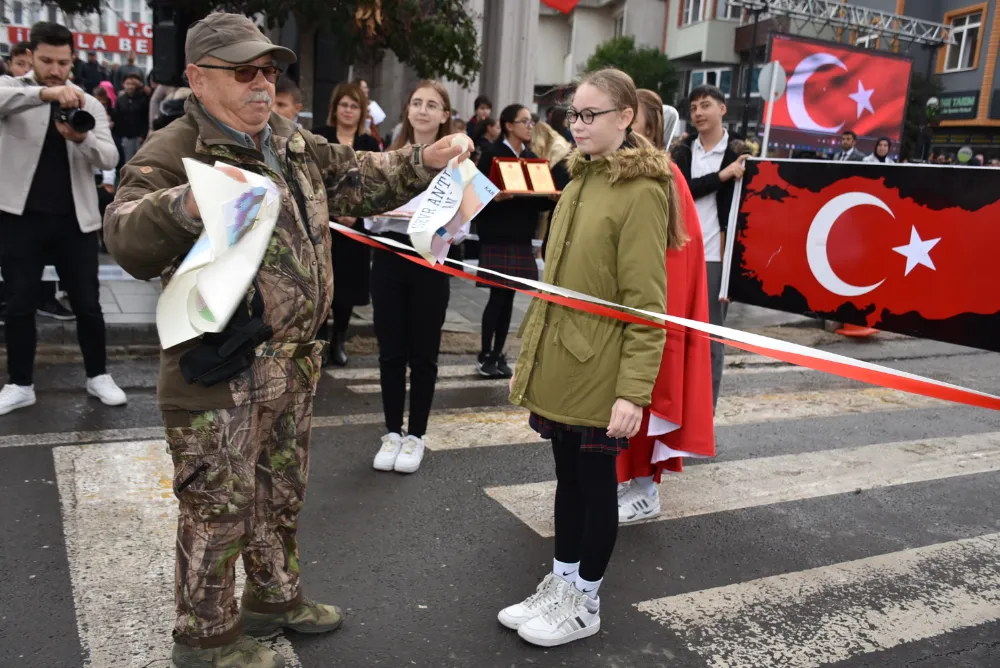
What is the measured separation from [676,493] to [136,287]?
5953 millimetres

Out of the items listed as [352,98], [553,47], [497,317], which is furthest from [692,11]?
[352,98]

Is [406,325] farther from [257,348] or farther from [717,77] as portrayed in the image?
[717,77]

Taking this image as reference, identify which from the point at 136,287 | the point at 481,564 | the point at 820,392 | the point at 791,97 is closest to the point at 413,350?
the point at 481,564

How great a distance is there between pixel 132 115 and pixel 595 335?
433 inches

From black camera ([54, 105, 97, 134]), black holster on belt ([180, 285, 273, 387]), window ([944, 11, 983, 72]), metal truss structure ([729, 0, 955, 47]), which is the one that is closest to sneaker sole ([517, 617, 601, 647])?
black holster on belt ([180, 285, 273, 387])

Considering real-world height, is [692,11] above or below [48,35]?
above

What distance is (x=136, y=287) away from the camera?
8.37 meters

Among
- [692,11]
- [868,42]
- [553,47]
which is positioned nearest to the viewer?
[868,42]

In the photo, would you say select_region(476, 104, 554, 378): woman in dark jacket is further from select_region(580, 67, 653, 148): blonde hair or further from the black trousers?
select_region(580, 67, 653, 148): blonde hair

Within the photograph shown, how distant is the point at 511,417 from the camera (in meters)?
5.73

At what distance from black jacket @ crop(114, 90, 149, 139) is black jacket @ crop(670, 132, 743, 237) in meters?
9.20

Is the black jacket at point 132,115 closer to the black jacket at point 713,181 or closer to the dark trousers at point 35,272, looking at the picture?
the dark trousers at point 35,272

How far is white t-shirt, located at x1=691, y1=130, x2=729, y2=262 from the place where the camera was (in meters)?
4.95

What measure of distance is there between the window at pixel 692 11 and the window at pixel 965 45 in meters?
15.6
